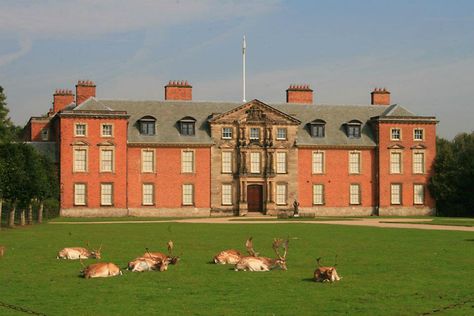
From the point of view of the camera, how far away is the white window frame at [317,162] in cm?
6969

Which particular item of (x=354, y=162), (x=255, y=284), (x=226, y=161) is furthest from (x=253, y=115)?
(x=255, y=284)

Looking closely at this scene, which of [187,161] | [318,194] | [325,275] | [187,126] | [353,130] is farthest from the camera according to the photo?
[353,130]

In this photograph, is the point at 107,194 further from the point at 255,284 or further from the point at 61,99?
the point at 255,284

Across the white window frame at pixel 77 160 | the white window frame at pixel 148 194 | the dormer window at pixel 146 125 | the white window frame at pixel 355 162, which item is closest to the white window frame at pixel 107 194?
the white window frame at pixel 77 160

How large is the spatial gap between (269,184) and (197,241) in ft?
120

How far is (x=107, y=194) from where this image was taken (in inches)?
2584

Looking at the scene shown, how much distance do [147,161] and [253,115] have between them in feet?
32.0

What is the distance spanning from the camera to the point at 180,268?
21.4 metres

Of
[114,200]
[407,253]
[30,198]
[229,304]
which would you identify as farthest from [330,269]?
[114,200]

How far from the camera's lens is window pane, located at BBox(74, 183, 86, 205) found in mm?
65025

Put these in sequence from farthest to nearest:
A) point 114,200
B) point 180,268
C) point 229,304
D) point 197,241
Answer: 1. point 114,200
2. point 197,241
3. point 180,268
4. point 229,304

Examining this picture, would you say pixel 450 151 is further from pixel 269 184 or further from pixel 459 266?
pixel 459 266

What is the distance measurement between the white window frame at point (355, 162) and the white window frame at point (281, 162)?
19.0ft

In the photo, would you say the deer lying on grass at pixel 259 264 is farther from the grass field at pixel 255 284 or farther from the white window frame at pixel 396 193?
the white window frame at pixel 396 193
